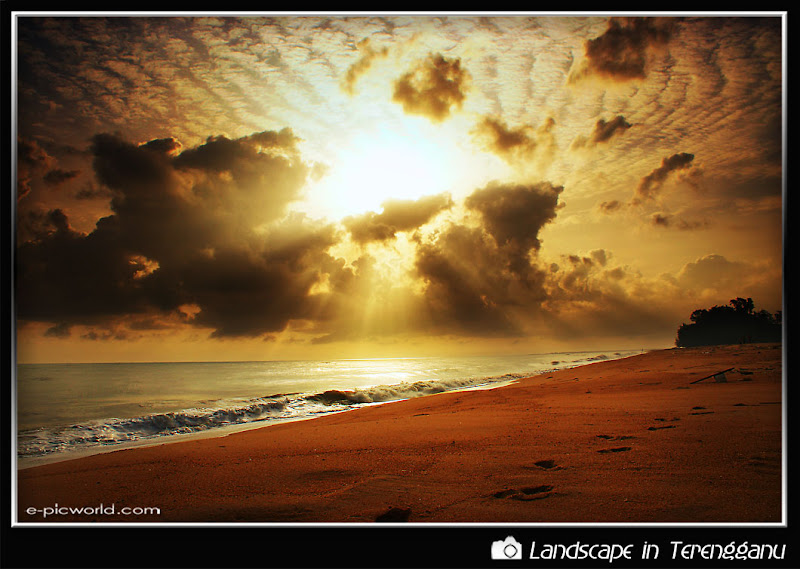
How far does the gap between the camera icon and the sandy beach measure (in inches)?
6.0

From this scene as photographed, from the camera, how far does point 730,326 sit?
9156 mm

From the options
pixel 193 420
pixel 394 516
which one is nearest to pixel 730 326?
pixel 394 516

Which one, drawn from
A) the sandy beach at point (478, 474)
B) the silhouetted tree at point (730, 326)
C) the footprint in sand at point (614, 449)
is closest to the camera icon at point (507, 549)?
the sandy beach at point (478, 474)

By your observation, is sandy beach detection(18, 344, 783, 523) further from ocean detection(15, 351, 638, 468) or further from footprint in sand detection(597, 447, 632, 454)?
ocean detection(15, 351, 638, 468)

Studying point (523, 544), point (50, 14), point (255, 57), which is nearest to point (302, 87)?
point (255, 57)

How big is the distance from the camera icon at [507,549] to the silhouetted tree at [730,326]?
122 inches

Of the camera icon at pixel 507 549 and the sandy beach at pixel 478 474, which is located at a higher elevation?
the sandy beach at pixel 478 474

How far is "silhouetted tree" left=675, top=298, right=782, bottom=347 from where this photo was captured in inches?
196

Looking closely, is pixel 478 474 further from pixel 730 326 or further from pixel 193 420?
pixel 730 326

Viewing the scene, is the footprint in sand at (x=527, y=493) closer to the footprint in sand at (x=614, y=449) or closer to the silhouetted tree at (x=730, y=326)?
the footprint in sand at (x=614, y=449)

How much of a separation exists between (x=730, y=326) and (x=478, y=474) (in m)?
8.62

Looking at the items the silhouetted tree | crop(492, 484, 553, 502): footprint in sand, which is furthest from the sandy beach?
the silhouetted tree

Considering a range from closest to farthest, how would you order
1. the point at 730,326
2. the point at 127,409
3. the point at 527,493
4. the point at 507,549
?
the point at 507,549 < the point at 527,493 < the point at 730,326 < the point at 127,409

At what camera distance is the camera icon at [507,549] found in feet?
10.2
